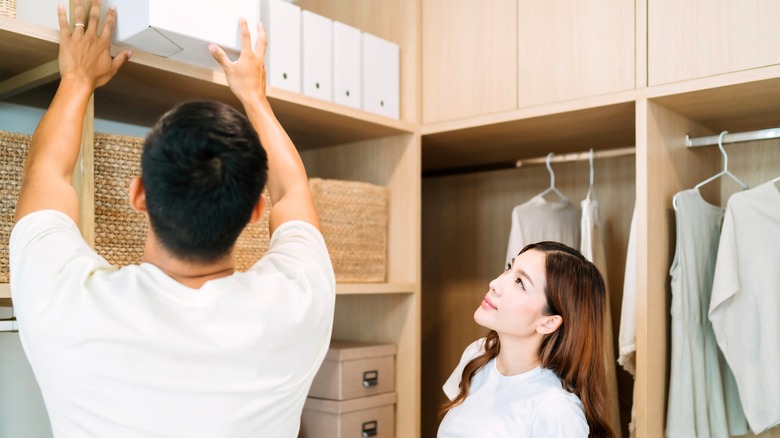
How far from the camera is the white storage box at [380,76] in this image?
2084mm

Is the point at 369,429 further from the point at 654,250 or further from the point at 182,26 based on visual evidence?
the point at 182,26

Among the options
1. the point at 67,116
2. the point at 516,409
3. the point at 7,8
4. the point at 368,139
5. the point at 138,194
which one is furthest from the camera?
the point at 368,139

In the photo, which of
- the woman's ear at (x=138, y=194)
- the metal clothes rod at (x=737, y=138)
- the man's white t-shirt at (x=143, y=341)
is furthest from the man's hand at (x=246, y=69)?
the metal clothes rod at (x=737, y=138)

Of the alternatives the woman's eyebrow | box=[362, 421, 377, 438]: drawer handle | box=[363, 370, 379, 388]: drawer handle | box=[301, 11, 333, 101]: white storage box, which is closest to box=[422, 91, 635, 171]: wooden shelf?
box=[301, 11, 333, 101]: white storage box

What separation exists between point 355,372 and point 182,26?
Answer: 1.12 m

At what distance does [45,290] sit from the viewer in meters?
0.91

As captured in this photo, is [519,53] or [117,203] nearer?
[117,203]

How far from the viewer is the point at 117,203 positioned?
60.8 inches

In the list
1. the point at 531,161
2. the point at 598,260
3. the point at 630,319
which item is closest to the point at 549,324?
the point at 630,319

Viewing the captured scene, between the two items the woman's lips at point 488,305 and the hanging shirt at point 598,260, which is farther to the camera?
the hanging shirt at point 598,260

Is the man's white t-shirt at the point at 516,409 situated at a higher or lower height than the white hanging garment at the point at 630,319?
lower

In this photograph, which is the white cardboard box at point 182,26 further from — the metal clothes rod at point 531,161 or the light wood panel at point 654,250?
the metal clothes rod at point 531,161

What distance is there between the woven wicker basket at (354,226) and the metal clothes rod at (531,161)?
1.45ft

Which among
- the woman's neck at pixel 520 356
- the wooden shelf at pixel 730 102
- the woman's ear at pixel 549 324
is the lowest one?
→ the woman's neck at pixel 520 356
